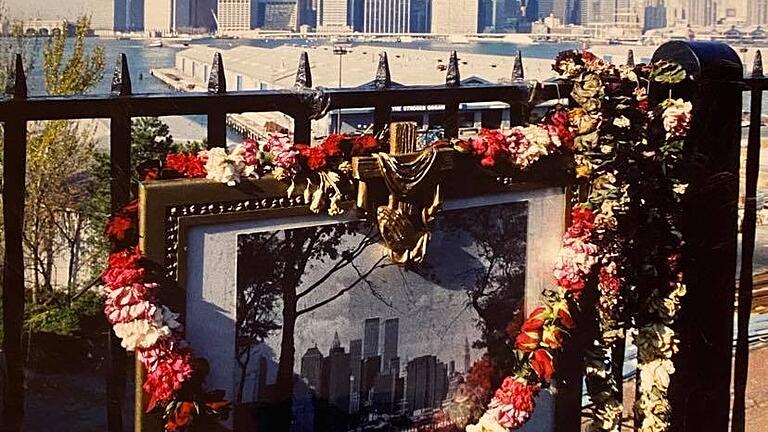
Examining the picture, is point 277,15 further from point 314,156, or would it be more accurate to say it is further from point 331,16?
point 314,156

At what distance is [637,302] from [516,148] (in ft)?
2.19

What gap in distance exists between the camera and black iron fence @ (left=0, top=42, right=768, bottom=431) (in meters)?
2.02

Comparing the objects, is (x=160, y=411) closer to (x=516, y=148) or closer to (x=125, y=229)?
(x=125, y=229)

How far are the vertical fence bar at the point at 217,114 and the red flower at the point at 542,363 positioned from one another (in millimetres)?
980

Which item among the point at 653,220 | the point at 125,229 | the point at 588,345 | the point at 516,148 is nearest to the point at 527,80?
the point at 516,148

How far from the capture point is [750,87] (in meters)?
3.16

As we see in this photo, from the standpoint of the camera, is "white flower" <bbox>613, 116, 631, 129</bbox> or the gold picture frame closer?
the gold picture frame

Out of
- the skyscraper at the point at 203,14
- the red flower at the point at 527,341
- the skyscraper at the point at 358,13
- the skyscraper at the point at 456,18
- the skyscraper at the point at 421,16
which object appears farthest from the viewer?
the skyscraper at the point at 421,16

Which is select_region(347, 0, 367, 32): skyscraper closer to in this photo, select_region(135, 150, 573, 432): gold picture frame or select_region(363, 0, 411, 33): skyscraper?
select_region(363, 0, 411, 33): skyscraper

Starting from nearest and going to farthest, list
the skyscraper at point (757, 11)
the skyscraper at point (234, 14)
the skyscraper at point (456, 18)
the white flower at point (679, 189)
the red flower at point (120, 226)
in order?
1. the red flower at point (120, 226)
2. the white flower at point (679, 189)
3. the skyscraper at point (234, 14)
4. the skyscraper at point (456, 18)
5. the skyscraper at point (757, 11)

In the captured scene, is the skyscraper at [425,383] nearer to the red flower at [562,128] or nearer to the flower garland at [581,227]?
the flower garland at [581,227]

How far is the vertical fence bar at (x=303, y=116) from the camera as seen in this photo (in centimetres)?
235

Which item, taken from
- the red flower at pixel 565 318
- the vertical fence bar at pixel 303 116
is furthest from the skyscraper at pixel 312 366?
the red flower at pixel 565 318

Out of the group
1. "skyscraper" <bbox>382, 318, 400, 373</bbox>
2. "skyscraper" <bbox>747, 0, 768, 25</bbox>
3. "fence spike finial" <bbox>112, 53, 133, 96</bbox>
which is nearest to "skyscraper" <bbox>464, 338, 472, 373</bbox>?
"skyscraper" <bbox>382, 318, 400, 373</bbox>
